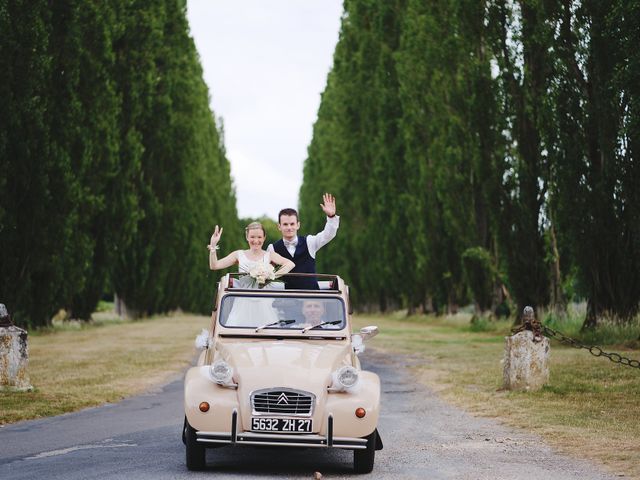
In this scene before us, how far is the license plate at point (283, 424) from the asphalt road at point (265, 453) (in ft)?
1.08

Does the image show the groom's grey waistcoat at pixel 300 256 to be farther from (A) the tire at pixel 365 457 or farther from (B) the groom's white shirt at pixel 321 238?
(A) the tire at pixel 365 457

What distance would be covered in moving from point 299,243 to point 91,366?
361 inches

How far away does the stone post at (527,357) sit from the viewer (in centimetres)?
1277

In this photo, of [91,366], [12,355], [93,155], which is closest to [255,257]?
[12,355]

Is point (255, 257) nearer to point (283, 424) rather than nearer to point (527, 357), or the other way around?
point (283, 424)

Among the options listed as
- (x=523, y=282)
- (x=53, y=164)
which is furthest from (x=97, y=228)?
(x=523, y=282)

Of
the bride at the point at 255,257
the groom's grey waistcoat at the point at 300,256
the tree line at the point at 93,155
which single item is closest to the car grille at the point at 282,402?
the bride at the point at 255,257

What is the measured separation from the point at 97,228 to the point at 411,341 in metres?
12.6

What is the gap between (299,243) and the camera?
9234 mm

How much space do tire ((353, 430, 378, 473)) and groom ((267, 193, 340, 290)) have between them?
77.8 inches

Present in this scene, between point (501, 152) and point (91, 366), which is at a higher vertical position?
point (501, 152)

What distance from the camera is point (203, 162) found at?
56.3 m

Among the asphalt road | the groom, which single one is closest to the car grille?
the asphalt road

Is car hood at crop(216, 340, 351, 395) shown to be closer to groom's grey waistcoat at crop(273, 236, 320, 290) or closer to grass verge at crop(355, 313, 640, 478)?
groom's grey waistcoat at crop(273, 236, 320, 290)
